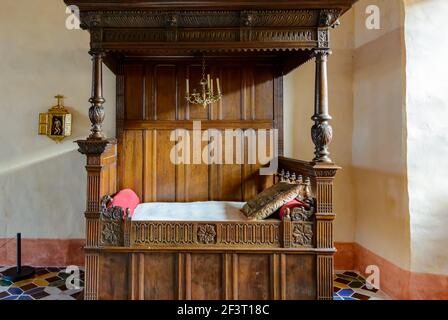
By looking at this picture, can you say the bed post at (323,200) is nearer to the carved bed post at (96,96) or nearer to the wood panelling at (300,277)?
the wood panelling at (300,277)

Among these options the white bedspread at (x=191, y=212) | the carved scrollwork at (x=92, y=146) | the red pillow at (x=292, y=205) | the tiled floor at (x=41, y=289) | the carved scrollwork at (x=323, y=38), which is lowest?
the tiled floor at (x=41, y=289)

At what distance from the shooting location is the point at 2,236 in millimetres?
3439

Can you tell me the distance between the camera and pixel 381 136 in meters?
3.04

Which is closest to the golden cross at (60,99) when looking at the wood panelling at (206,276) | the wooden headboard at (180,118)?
the wooden headboard at (180,118)

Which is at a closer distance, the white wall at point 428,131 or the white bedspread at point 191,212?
the white bedspread at point 191,212

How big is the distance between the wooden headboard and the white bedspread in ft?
0.90

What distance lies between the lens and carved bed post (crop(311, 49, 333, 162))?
7.75 feet

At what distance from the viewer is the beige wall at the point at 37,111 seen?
341 cm

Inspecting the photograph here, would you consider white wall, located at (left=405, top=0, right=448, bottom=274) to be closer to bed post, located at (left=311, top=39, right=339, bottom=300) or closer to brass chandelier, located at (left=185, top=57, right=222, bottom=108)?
bed post, located at (left=311, top=39, right=339, bottom=300)

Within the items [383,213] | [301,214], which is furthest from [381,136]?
[301,214]

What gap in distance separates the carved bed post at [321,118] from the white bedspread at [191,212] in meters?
0.83

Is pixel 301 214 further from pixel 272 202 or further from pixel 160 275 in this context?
pixel 160 275

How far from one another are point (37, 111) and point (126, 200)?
66.3 inches

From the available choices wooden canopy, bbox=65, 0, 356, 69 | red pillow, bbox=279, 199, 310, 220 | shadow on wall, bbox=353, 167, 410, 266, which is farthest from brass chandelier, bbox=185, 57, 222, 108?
shadow on wall, bbox=353, 167, 410, 266
